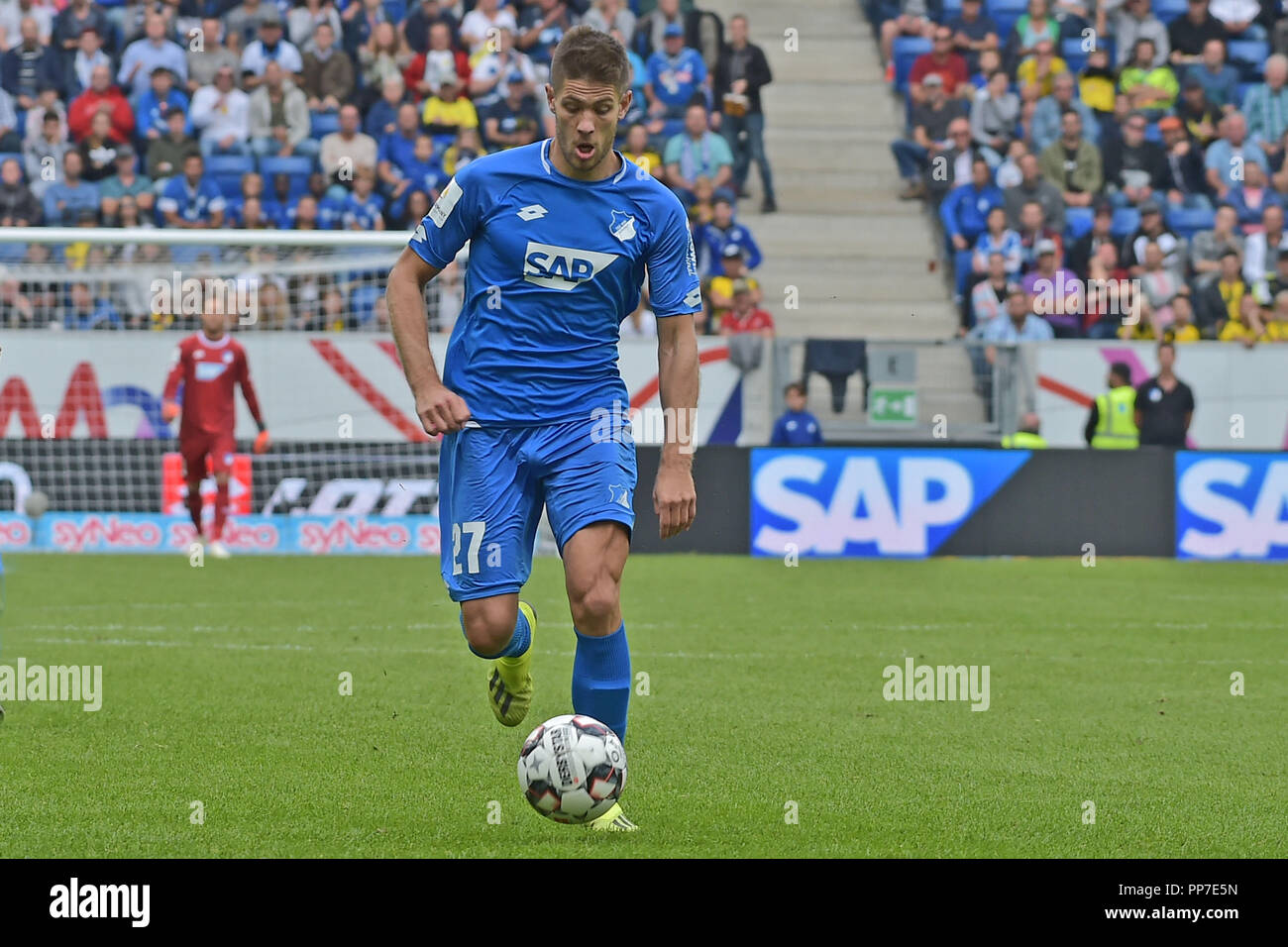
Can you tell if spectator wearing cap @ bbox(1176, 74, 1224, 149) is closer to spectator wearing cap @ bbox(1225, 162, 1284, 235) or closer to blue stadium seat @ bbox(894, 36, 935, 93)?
spectator wearing cap @ bbox(1225, 162, 1284, 235)

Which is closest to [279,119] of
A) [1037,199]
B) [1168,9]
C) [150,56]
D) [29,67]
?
[150,56]

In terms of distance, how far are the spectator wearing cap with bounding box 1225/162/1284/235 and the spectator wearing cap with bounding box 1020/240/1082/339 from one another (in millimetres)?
2808

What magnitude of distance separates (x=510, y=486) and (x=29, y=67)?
16.9 meters

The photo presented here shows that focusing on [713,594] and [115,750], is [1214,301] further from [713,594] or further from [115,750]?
[115,750]

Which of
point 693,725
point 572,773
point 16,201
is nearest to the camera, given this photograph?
point 572,773

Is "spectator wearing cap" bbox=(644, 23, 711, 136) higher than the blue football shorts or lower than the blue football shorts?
higher

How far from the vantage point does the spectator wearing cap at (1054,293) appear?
19359mm

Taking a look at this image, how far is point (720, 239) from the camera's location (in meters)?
20.0

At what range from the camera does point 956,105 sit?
71.4 feet

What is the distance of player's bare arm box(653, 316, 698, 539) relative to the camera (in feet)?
19.4

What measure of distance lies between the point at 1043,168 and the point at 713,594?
938 centimetres

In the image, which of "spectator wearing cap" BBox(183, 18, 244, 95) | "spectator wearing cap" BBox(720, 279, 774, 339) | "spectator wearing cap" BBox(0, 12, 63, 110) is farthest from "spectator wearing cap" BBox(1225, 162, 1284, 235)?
"spectator wearing cap" BBox(0, 12, 63, 110)

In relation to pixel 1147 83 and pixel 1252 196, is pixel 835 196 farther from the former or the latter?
pixel 1252 196

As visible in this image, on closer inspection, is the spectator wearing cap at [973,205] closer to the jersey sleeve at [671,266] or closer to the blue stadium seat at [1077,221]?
the blue stadium seat at [1077,221]
